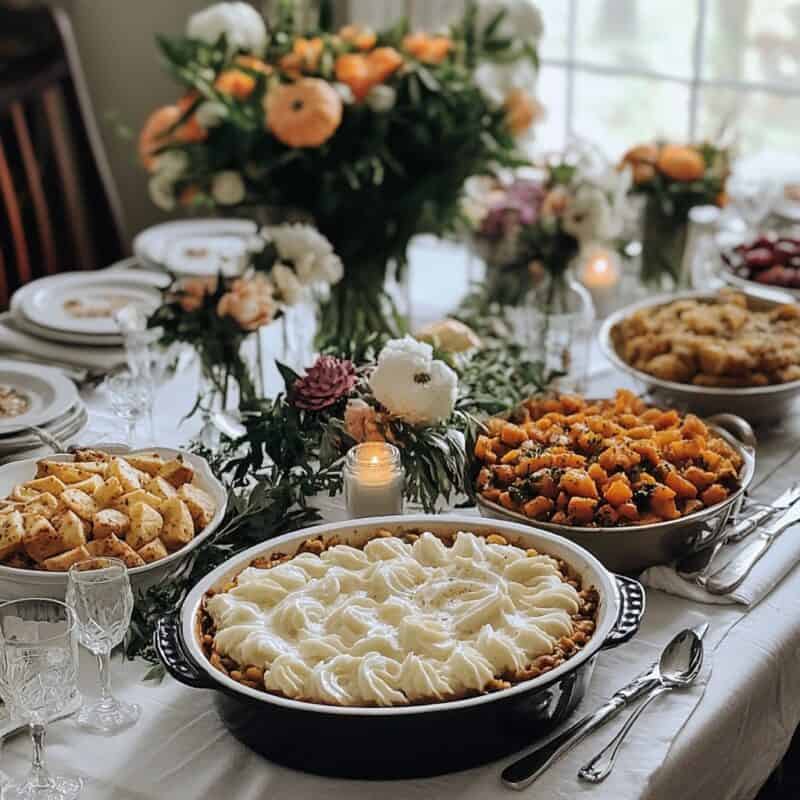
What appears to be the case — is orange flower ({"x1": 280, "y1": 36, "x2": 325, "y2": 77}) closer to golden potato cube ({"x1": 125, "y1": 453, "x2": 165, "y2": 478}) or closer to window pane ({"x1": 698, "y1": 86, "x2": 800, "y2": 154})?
golden potato cube ({"x1": 125, "y1": 453, "x2": 165, "y2": 478})

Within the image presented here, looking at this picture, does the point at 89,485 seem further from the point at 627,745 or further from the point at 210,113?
the point at 210,113

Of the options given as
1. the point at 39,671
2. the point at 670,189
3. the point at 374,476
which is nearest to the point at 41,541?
the point at 39,671

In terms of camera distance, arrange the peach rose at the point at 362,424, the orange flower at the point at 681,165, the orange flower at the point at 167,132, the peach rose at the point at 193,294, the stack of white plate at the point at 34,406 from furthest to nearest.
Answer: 1. the orange flower at the point at 681,165
2. the orange flower at the point at 167,132
3. the peach rose at the point at 193,294
4. the stack of white plate at the point at 34,406
5. the peach rose at the point at 362,424

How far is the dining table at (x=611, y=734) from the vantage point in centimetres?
111

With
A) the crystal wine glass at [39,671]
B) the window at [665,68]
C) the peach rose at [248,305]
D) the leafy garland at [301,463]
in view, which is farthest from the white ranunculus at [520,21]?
the crystal wine glass at [39,671]

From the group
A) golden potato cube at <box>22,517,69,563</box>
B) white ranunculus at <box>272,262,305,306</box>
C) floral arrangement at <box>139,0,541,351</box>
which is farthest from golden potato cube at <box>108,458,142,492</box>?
floral arrangement at <box>139,0,541,351</box>

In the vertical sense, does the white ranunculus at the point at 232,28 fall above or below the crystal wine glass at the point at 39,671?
above

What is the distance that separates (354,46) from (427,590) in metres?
1.27

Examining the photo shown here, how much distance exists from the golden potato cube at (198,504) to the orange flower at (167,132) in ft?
2.90

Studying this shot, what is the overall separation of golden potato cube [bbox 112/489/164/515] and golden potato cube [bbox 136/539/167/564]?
54 millimetres

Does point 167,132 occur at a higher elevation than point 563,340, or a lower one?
higher

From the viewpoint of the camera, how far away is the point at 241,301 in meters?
1.78

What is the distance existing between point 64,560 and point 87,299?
39.9 inches

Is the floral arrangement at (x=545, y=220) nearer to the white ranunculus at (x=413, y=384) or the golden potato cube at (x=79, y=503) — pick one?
the white ranunculus at (x=413, y=384)
